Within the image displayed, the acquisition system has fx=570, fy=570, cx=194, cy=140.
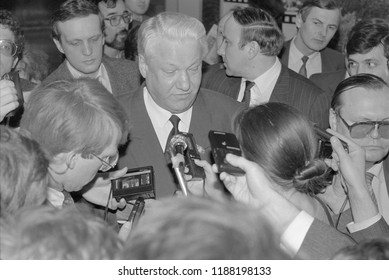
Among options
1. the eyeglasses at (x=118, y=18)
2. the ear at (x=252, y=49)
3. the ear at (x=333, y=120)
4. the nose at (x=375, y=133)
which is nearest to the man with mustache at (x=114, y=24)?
the eyeglasses at (x=118, y=18)

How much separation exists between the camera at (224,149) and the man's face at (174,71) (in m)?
0.60

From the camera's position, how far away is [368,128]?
2.38 meters

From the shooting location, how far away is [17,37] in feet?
10.0

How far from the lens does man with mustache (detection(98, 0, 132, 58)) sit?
4.18 metres

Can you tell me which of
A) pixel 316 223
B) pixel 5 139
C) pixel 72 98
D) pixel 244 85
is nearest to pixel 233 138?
pixel 316 223

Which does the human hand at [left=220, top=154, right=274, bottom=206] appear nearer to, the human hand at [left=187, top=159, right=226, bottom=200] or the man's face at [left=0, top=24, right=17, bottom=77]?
the human hand at [left=187, top=159, right=226, bottom=200]

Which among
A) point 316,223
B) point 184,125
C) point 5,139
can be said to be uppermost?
point 5,139

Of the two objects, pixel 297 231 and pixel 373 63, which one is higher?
pixel 297 231

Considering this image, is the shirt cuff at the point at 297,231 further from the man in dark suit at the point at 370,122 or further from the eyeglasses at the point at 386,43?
the eyeglasses at the point at 386,43

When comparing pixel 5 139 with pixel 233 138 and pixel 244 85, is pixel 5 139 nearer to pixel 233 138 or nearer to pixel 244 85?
pixel 233 138

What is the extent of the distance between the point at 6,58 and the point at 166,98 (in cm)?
93

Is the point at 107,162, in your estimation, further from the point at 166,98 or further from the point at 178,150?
the point at 166,98

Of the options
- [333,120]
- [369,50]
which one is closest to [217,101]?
[333,120]

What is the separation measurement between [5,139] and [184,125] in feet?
3.65
